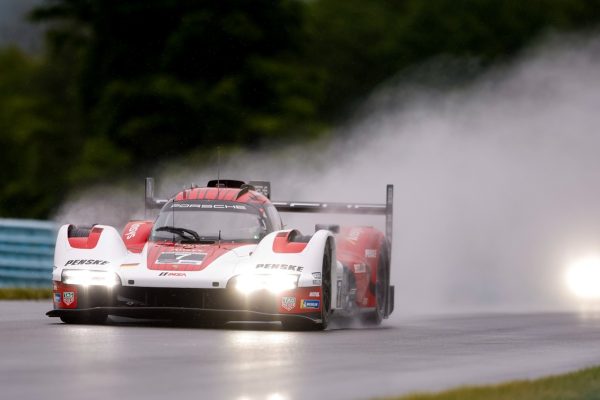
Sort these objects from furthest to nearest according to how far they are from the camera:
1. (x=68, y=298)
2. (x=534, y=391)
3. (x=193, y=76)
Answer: (x=193, y=76) < (x=68, y=298) < (x=534, y=391)

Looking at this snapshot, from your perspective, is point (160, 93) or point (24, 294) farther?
point (160, 93)

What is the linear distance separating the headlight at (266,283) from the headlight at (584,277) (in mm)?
11370

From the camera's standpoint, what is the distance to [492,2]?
2271 inches

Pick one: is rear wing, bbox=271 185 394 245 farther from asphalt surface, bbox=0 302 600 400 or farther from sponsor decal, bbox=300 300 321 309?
sponsor decal, bbox=300 300 321 309

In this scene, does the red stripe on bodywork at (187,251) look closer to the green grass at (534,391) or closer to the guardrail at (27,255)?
the green grass at (534,391)

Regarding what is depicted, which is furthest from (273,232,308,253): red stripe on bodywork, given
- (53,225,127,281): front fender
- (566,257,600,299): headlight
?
(566,257,600,299): headlight

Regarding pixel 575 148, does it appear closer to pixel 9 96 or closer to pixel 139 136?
pixel 139 136

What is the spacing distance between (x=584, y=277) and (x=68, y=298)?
12.7 metres

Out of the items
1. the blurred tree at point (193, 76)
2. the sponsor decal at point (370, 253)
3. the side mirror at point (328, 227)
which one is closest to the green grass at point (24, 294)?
the sponsor decal at point (370, 253)

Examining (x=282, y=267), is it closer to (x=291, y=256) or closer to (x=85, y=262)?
(x=291, y=256)

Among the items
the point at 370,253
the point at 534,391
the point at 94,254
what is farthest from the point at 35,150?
the point at 534,391

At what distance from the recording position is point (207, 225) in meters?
16.7

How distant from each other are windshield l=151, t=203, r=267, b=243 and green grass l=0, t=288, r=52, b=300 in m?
6.05

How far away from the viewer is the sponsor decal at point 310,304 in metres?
15.4
